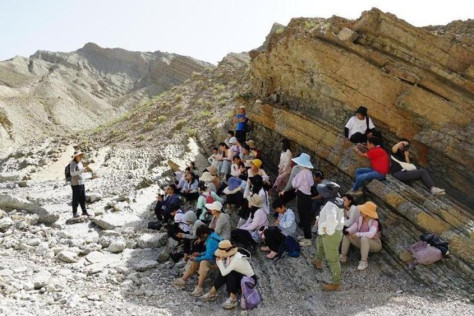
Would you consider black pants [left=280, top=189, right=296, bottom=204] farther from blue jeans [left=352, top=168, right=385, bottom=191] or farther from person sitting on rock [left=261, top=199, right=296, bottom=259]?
person sitting on rock [left=261, top=199, right=296, bottom=259]

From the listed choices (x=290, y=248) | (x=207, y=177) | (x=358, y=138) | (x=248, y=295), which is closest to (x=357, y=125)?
(x=358, y=138)

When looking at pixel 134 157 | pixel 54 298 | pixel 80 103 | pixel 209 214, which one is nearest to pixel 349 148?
pixel 209 214

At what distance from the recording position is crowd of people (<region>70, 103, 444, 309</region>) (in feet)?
27.5

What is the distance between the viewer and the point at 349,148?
1211 cm

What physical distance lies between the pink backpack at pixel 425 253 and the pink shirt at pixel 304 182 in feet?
8.75

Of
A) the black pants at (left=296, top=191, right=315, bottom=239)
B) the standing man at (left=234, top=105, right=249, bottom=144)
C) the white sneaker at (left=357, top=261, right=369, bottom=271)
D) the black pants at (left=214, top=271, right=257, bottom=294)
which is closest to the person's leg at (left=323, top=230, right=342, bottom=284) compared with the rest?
the white sneaker at (left=357, top=261, right=369, bottom=271)

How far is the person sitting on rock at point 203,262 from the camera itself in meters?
8.87

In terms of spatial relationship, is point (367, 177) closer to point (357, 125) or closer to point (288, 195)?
point (357, 125)

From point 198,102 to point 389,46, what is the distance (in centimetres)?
1506

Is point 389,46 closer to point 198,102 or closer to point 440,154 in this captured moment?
point 440,154

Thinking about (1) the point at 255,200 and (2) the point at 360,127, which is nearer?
(1) the point at 255,200

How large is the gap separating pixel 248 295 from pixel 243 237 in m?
2.10

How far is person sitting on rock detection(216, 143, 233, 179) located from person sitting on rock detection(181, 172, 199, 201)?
0.92 m

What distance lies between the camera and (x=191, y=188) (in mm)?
13656
